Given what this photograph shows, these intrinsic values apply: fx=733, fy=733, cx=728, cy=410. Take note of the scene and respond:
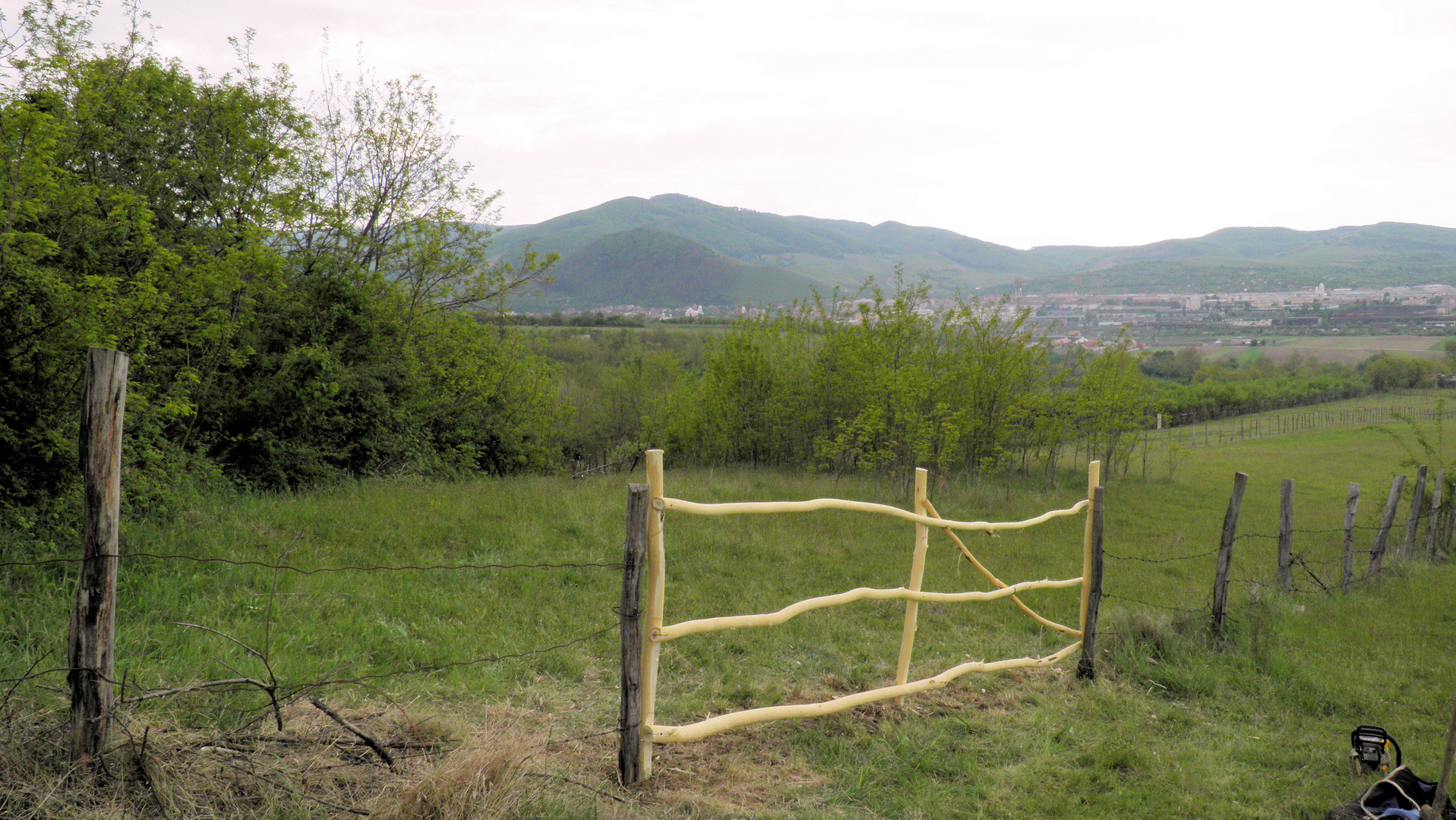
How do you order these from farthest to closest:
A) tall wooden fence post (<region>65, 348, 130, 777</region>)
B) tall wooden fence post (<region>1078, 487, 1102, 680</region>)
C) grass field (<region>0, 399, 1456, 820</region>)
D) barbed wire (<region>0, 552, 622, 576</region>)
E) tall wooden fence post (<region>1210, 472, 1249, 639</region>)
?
tall wooden fence post (<region>1210, 472, 1249, 639</region>)
tall wooden fence post (<region>1078, 487, 1102, 680</region>)
grass field (<region>0, 399, 1456, 820</region>)
barbed wire (<region>0, 552, 622, 576</region>)
tall wooden fence post (<region>65, 348, 130, 777</region>)

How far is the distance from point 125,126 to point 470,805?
11068mm

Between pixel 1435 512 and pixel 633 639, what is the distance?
1306cm

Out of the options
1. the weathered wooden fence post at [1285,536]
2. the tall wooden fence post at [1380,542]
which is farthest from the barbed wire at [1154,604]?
the tall wooden fence post at [1380,542]

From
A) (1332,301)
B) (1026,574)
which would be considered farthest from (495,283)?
(1332,301)

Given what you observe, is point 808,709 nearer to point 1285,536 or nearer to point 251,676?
point 251,676

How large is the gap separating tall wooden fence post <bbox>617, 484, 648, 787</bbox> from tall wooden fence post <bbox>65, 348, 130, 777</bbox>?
186 cm

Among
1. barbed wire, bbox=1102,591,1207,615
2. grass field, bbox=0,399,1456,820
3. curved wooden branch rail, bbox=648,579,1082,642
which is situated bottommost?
barbed wire, bbox=1102,591,1207,615

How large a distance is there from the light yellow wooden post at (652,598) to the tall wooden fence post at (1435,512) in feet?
42.0

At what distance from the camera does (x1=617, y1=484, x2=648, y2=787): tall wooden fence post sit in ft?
10.7

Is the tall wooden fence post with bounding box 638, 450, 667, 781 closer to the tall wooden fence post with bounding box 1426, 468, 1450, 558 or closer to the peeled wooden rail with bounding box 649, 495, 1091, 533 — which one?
the peeled wooden rail with bounding box 649, 495, 1091, 533

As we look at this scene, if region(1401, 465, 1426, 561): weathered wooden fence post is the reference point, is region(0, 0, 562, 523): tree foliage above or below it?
above

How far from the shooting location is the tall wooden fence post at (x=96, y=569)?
263 centimetres

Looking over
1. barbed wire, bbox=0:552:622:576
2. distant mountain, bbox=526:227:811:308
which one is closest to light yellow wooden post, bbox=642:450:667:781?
barbed wire, bbox=0:552:622:576

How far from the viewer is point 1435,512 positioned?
10.7 metres
